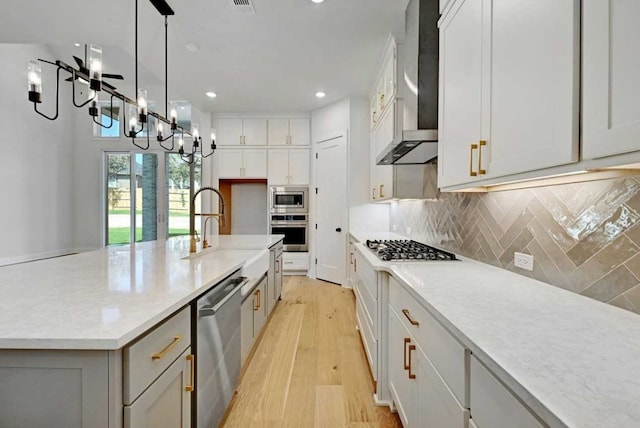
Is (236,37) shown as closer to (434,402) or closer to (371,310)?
(371,310)

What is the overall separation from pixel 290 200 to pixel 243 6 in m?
3.30

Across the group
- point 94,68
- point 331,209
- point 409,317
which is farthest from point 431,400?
point 331,209

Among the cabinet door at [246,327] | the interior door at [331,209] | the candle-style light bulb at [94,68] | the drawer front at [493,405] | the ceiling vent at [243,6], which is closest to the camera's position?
the drawer front at [493,405]

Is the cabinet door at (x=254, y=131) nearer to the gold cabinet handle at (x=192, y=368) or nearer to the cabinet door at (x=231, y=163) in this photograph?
the cabinet door at (x=231, y=163)

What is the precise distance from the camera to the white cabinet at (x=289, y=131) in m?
5.74

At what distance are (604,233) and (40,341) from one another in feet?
5.84

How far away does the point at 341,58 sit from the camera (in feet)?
12.2

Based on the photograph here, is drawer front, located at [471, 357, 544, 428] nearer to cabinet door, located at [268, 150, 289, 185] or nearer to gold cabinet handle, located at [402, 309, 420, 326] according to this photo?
gold cabinet handle, located at [402, 309, 420, 326]

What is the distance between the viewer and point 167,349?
1.09 metres

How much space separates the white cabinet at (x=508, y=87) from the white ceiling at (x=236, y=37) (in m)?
1.60

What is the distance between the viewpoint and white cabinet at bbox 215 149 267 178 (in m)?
5.75

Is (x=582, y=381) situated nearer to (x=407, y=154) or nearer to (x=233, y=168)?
(x=407, y=154)

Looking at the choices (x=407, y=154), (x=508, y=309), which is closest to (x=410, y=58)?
(x=407, y=154)

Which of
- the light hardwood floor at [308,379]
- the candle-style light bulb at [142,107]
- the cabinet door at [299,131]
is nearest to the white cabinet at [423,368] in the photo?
the light hardwood floor at [308,379]
